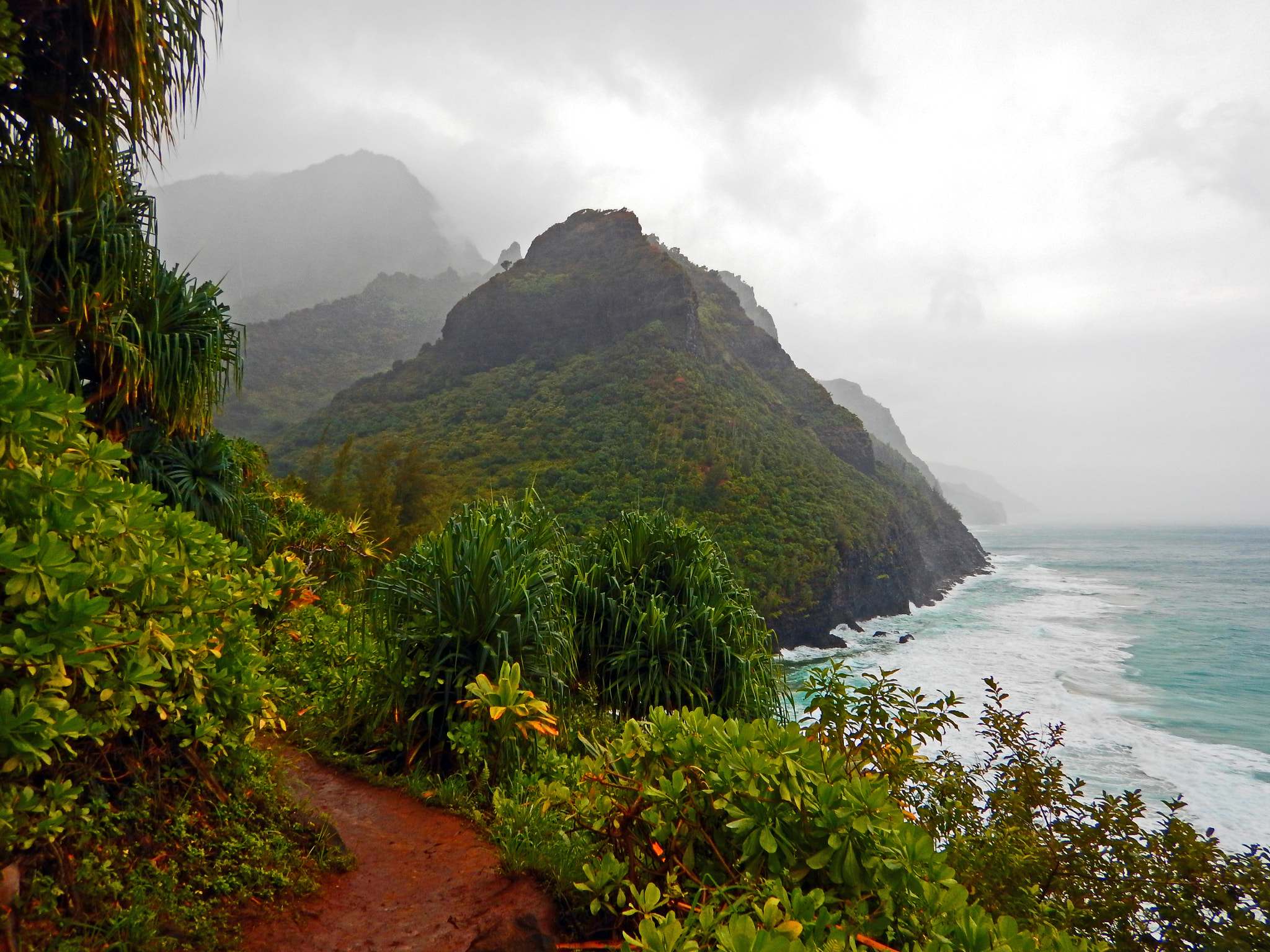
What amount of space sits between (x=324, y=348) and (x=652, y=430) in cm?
4151

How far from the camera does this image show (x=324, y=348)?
59250 millimetres

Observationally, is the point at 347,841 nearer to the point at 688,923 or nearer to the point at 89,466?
the point at 89,466

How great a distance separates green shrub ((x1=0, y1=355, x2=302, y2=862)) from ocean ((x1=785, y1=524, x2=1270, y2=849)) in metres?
4.25

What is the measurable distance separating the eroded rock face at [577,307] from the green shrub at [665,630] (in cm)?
3626

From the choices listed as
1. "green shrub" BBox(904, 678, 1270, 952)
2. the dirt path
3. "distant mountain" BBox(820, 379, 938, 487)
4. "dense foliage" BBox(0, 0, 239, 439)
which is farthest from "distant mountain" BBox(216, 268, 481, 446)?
"distant mountain" BBox(820, 379, 938, 487)

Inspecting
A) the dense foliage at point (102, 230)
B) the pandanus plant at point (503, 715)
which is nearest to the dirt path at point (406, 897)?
the pandanus plant at point (503, 715)

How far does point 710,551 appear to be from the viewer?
535cm

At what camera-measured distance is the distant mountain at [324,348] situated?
147 ft

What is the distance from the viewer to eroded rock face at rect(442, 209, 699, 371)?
41906mm

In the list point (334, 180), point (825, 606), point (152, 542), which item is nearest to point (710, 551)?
point (152, 542)

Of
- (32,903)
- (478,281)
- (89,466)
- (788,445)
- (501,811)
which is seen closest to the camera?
(32,903)

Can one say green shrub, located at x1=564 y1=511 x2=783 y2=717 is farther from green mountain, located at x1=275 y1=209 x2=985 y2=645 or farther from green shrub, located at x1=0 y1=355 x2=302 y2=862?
green mountain, located at x1=275 y1=209 x2=985 y2=645

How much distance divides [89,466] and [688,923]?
2.19m

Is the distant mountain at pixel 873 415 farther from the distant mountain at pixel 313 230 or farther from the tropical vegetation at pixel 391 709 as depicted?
the tropical vegetation at pixel 391 709
